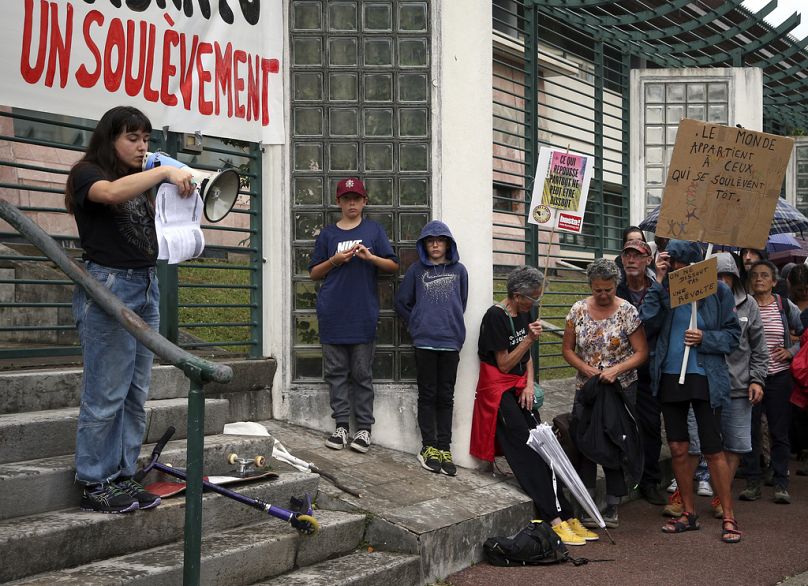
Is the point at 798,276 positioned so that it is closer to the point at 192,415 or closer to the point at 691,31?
the point at 691,31

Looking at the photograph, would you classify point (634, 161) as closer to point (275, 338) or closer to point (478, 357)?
point (478, 357)

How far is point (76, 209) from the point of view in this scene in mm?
4695

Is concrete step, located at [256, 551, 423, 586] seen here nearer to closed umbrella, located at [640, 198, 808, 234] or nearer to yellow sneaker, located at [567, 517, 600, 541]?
yellow sneaker, located at [567, 517, 600, 541]

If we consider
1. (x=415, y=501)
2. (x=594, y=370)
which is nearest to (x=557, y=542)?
(x=415, y=501)

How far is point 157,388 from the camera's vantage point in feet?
20.5

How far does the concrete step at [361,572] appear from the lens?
5043 millimetres

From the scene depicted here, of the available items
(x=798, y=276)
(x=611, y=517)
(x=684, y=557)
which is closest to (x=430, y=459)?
(x=611, y=517)

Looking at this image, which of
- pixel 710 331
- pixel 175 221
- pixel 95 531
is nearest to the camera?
pixel 175 221

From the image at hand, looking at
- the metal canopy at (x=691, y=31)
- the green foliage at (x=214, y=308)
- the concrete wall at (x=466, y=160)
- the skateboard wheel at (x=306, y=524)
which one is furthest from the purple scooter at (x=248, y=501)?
the metal canopy at (x=691, y=31)

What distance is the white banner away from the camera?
19.5ft

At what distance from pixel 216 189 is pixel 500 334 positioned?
333cm

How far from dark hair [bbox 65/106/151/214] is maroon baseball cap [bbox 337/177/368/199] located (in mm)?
2605

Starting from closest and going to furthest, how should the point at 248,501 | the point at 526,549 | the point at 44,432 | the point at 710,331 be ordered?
the point at 248,501 < the point at 44,432 < the point at 526,549 < the point at 710,331

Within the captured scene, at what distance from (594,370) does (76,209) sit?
4.07m
